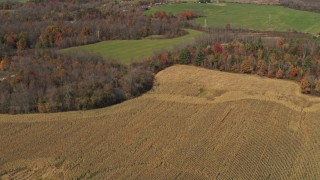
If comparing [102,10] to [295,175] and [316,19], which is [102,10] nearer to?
[316,19]

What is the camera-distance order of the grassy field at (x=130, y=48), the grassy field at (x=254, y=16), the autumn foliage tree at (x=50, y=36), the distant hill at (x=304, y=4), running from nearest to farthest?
the grassy field at (x=130, y=48) → the autumn foliage tree at (x=50, y=36) → the grassy field at (x=254, y=16) → the distant hill at (x=304, y=4)

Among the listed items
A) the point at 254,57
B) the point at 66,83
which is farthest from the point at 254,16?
the point at 66,83

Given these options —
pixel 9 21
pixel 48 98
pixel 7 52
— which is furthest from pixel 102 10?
pixel 48 98

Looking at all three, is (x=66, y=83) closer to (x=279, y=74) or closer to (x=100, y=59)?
(x=100, y=59)

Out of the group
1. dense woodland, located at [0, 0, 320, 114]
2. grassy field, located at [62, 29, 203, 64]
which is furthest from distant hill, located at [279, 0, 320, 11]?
grassy field, located at [62, 29, 203, 64]

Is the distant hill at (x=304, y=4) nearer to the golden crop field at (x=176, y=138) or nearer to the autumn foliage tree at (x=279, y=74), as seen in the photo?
the autumn foliage tree at (x=279, y=74)

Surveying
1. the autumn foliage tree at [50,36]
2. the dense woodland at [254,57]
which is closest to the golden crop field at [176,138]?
the dense woodland at [254,57]

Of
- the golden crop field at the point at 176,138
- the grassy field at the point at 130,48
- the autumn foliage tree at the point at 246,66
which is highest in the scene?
the grassy field at the point at 130,48
